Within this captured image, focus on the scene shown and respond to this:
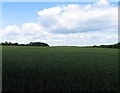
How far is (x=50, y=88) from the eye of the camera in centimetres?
1041

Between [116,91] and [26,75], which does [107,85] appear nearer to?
[116,91]

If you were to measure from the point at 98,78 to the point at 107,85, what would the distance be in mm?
1579

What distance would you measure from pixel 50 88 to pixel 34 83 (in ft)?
3.31

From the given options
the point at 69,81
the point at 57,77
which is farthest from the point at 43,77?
the point at 69,81

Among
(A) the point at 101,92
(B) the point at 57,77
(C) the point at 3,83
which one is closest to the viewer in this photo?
(A) the point at 101,92

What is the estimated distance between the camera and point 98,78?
12.8 m

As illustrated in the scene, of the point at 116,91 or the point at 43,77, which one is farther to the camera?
the point at 43,77

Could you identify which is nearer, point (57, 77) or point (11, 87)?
point (11, 87)

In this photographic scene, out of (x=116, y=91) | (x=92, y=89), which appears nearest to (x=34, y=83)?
(x=92, y=89)

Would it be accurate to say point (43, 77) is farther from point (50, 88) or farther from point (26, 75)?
point (50, 88)

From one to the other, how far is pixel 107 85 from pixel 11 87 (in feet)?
11.8

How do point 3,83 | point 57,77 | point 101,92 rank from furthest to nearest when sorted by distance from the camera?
1. point 57,77
2. point 3,83
3. point 101,92

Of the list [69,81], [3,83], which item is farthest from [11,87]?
[69,81]

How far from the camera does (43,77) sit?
1260 centimetres
